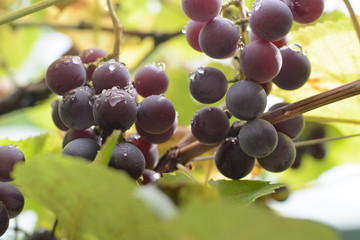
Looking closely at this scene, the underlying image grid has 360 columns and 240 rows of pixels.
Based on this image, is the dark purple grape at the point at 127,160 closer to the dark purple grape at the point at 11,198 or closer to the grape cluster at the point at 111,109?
the grape cluster at the point at 111,109

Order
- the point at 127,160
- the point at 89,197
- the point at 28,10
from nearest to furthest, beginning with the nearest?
the point at 89,197 → the point at 127,160 → the point at 28,10

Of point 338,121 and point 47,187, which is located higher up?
point 47,187

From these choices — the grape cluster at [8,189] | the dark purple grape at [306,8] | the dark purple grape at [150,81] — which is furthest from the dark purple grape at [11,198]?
the dark purple grape at [306,8]

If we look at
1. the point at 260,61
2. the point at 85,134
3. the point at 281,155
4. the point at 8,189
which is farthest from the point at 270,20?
the point at 8,189

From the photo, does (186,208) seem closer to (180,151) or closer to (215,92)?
(215,92)

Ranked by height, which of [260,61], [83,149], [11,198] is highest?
[260,61]

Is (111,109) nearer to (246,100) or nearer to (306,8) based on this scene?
(246,100)

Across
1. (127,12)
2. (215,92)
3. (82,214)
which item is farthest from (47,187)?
(127,12)
